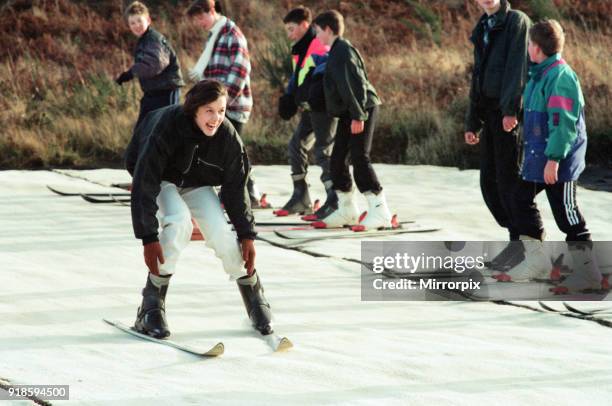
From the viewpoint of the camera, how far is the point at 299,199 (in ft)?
31.7

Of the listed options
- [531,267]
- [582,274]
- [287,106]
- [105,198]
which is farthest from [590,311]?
[105,198]

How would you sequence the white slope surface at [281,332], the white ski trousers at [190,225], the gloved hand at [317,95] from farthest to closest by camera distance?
the gloved hand at [317,95] < the white ski trousers at [190,225] < the white slope surface at [281,332]

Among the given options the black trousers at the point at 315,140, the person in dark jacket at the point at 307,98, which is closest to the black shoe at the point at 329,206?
the person in dark jacket at the point at 307,98

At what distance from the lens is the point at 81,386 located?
4.73 meters

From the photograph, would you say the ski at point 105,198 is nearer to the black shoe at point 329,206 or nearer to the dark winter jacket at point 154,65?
the dark winter jacket at point 154,65

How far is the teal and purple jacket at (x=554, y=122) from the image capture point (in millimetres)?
6508

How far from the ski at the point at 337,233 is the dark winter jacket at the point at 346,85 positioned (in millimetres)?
808

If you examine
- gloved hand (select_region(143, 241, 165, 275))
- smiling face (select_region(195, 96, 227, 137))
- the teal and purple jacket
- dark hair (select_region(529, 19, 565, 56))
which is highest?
dark hair (select_region(529, 19, 565, 56))

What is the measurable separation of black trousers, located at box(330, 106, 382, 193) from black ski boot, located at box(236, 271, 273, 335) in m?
3.02

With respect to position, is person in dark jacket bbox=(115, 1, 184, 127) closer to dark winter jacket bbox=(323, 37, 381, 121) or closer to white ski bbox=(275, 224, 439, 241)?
dark winter jacket bbox=(323, 37, 381, 121)

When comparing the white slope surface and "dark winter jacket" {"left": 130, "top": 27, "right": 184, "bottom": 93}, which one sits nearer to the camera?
the white slope surface

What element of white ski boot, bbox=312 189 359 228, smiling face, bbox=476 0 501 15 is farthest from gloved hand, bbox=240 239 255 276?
white ski boot, bbox=312 189 359 228

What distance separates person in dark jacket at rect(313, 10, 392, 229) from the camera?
8.50m

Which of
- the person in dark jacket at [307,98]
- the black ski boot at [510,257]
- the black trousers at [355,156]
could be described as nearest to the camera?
the black ski boot at [510,257]
